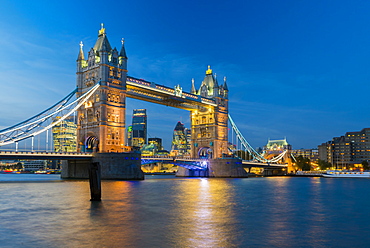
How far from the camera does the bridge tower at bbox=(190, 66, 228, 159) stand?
87000mm

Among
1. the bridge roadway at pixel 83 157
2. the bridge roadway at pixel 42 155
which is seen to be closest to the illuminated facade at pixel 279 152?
the bridge roadway at pixel 83 157

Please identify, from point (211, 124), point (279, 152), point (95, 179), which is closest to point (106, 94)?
point (211, 124)

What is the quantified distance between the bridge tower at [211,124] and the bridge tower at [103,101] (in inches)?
1110

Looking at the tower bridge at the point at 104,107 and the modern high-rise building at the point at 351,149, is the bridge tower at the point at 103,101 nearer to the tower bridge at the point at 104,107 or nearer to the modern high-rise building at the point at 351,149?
the tower bridge at the point at 104,107

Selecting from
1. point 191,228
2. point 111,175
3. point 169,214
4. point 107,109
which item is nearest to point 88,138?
point 107,109

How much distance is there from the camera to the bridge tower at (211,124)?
285ft

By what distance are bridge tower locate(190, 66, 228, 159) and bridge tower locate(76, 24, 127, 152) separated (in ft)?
92.5

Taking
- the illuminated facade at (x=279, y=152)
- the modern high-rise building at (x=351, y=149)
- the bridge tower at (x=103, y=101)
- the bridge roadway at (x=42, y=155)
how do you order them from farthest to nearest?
the modern high-rise building at (x=351, y=149)
the illuminated facade at (x=279, y=152)
the bridge tower at (x=103, y=101)
the bridge roadway at (x=42, y=155)

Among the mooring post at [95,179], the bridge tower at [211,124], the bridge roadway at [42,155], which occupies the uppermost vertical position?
the bridge tower at [211,124]

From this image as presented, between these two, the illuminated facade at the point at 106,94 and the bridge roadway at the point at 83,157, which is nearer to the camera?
the bridge roadway at the point at 83,157

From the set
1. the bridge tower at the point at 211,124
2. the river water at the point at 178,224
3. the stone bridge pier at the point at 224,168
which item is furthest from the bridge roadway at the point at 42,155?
the bridge tower at the point at 211,124

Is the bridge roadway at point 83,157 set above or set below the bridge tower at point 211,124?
below

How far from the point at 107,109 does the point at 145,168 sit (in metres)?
85.7

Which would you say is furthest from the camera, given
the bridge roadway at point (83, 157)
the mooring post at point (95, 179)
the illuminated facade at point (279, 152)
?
the illuminated facade at point (279, 152)
